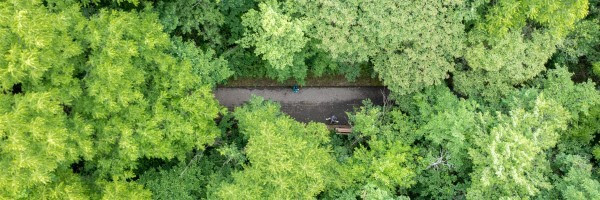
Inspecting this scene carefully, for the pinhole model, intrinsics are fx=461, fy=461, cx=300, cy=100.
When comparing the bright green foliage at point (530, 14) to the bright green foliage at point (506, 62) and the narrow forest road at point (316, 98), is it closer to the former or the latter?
the bright green foliage at point (506, 62)

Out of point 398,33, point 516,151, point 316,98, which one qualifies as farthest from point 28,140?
point 516,151

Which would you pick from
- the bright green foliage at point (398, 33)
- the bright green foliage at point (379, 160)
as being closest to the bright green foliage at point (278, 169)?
the bright green foliage at point (379, 160)

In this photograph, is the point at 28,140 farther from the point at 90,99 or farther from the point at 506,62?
the point at 506,62

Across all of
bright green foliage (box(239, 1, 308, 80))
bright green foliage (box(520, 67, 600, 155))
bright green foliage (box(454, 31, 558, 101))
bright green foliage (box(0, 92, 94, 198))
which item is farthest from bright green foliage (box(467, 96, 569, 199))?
bright green foliage (box(0, 92, 94, 198))

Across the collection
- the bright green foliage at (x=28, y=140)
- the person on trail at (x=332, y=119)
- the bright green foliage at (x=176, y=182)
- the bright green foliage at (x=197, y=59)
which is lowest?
the bright green foliage at (x=176, y=182)

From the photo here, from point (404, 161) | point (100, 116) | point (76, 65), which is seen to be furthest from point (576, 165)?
point (76, 65)

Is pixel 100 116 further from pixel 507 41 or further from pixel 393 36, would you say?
pixel 507 41
